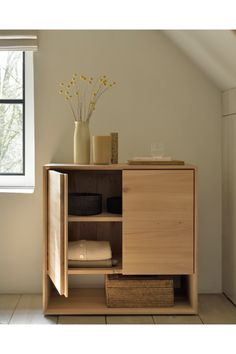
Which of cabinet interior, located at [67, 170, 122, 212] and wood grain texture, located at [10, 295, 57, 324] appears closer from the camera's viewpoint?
wood grain texture, located at [10, 295, 57, 324]

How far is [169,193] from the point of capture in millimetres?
2824

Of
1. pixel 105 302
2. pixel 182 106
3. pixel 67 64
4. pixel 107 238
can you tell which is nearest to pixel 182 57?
pixel 182 106

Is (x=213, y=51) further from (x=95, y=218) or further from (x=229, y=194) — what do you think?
(x=95, y=218)

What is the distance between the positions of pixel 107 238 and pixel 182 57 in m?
1.19

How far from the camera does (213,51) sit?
284cm

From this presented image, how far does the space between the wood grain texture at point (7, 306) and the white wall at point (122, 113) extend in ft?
0.26

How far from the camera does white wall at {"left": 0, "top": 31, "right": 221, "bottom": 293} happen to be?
3258 millimetres

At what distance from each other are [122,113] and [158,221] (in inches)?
30.5

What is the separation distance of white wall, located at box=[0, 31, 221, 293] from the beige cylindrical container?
1.18 ft

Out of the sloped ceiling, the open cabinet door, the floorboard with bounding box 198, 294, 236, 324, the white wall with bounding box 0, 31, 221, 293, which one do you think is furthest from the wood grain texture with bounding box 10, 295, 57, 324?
the sloped ceiling

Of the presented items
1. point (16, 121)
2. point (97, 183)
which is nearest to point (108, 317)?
point (97, 183)

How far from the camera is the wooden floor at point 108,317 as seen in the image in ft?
9.05

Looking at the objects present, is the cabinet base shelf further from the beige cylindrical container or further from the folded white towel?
the beige cylindrical container
